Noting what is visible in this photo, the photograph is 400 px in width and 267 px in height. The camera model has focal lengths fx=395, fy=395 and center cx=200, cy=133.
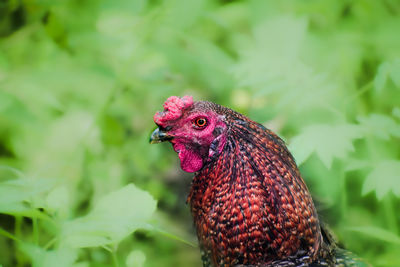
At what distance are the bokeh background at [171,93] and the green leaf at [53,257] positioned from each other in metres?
0.17

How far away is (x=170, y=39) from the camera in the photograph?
3.67 meters

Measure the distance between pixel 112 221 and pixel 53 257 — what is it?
10.1 inches

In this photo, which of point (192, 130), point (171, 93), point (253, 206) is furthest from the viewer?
point (171, 93)

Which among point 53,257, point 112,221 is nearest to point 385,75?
point 112,221

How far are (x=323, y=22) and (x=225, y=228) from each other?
109 inches

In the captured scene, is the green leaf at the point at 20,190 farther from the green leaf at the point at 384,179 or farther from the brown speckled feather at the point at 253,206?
the green leaf at the point at 384,179

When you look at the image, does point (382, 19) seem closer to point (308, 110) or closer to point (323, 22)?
point (323, 22)

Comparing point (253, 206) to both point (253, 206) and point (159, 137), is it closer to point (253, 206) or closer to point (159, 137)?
A: point (253, 206)

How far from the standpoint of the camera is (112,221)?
162cm

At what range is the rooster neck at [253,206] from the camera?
5.73 feet

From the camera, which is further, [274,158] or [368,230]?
[368,230]

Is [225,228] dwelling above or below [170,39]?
below

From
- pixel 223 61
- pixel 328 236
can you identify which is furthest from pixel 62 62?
pixel 328 236

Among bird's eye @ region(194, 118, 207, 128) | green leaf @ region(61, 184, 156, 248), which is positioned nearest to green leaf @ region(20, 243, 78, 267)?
green leaf @ region(61, 184, 156, 248)
